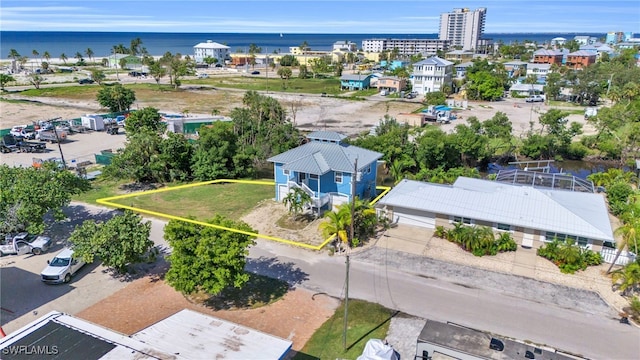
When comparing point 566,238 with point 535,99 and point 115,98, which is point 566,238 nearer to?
point 115,98

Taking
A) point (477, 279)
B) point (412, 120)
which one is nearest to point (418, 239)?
point (477, 279)

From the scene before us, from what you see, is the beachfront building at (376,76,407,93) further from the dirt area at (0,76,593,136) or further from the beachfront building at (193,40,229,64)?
the beachfront building at (193,40,229,64)

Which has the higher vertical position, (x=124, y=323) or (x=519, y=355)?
(x=519, y=355)

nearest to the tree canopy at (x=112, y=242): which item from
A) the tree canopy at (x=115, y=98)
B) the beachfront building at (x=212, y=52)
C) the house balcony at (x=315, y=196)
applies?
the house balcony at (x=315, y=196)

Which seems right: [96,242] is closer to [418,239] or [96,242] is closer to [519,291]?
[418,239]

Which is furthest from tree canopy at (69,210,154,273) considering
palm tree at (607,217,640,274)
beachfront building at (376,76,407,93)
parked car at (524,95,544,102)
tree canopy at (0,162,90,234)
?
beachfront building at (376,76,407,93)

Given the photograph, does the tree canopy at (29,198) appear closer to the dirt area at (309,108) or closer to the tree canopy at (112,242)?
the tree canopy at (112,242)

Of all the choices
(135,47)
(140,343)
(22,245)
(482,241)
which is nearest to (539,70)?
(482,241)
